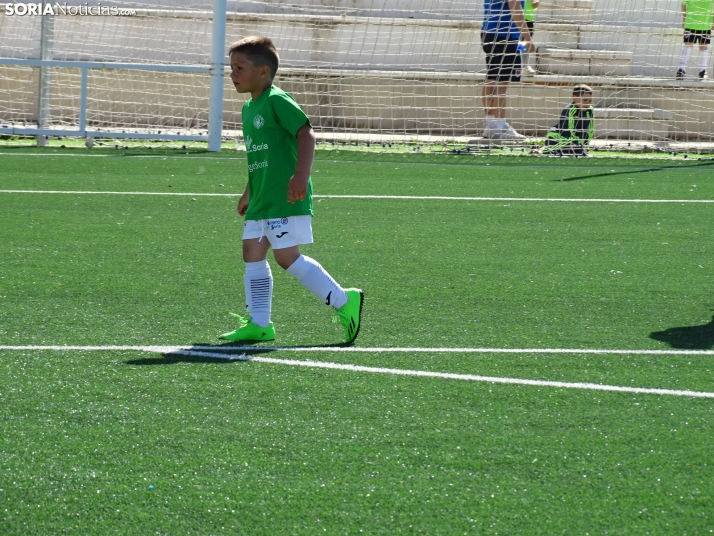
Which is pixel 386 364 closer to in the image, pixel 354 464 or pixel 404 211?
pixel 354 464

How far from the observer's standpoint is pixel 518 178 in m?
9.77

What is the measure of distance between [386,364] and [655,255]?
291cm

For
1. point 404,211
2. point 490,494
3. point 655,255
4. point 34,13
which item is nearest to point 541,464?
point 490,494

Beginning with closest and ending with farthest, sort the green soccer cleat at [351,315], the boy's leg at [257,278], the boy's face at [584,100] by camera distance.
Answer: the green soccer cleat at [351,315]
the boy's leg at [257,278]
the boy's face at [584,100]

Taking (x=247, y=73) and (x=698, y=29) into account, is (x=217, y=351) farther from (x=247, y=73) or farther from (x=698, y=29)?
(x=698, y=29)

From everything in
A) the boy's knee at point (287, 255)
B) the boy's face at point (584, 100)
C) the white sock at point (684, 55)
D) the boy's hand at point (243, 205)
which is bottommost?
the boy's knee at point (287, 255)

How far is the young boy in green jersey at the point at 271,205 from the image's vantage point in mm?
4480

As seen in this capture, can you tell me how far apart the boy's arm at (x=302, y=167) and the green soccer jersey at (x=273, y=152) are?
6 centimetres

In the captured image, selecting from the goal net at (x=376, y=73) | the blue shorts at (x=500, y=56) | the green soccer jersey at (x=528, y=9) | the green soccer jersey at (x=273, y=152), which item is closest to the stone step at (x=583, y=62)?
the goal net at (x=376, y=73)

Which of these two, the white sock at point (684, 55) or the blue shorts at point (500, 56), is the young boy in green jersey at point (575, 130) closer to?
the blue shorts at point (500, 56)

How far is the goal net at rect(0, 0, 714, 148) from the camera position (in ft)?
44.0

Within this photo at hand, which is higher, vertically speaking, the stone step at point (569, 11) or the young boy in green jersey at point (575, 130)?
the stone step at point (569, 11)

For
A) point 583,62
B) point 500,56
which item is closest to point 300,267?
point 500,56

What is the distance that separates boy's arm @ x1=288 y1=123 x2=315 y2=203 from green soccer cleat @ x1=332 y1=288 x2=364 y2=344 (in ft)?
1.65
